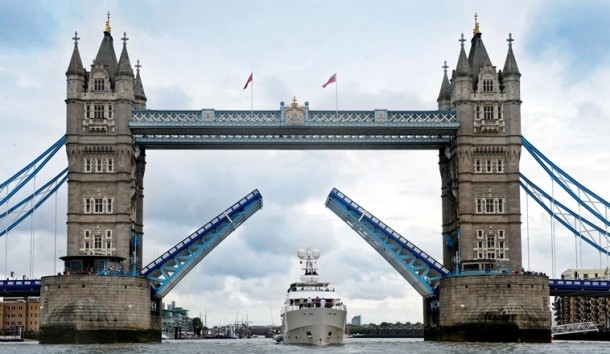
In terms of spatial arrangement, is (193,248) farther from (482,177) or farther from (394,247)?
(482,177)

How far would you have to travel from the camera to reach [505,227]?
90.8 m

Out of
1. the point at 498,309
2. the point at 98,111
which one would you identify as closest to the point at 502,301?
the point at 498,309

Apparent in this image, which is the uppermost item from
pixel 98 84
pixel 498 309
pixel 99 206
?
pixel 98 84

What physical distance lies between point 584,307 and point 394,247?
89139 mm

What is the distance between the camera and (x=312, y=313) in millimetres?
78438

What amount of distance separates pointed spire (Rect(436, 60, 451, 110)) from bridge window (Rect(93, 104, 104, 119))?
30.1 m


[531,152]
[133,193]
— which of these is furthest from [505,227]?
[133,193]


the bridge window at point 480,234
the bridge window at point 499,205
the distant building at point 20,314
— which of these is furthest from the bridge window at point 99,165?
the distant building at point 20,314

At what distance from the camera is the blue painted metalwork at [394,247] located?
3533 inches

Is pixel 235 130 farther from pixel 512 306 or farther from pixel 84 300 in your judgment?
pixel 512 306

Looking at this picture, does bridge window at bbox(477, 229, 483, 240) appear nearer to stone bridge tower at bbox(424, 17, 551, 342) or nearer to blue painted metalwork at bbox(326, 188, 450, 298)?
stone bridge tower at bbox(424, 17, 551, 342)

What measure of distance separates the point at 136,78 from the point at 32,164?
15.5m

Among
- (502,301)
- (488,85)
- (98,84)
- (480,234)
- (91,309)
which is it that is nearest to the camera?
(91,309)

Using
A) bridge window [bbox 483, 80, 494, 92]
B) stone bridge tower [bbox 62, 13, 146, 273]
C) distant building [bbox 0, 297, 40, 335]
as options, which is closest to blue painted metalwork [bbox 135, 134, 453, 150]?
stone bridge tower [bbox 62, 13, 146, 273]
